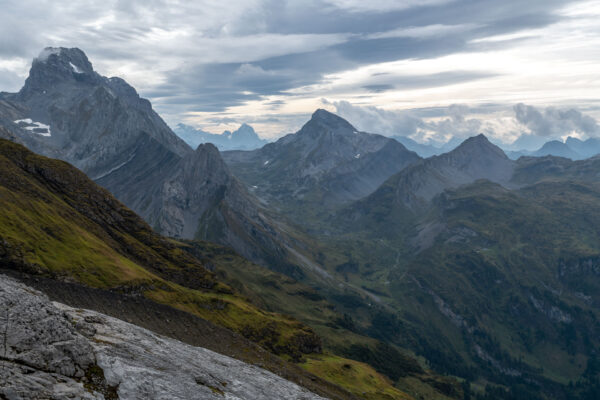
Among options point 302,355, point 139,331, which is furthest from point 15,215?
point 302,355

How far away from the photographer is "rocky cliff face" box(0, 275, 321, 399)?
106 feet

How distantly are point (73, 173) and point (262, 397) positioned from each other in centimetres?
12769

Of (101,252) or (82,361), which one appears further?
(101,252)

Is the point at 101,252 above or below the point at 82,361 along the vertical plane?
below

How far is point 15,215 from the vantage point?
3671 inches

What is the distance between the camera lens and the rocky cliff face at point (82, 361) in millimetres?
32312

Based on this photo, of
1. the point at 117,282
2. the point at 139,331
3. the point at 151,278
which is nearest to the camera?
the point at 139,331

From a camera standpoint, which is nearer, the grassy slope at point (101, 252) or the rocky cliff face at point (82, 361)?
the rocky cliff face at point (82, 361)

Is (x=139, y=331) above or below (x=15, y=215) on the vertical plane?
below

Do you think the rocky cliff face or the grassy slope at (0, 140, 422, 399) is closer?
the rocky cliff face

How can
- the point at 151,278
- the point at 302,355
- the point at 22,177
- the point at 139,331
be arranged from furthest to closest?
the point at 302,355 < the point at 22,177 < the point at 151,278 < the point at 139,331

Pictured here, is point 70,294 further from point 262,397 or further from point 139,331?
Result: point 262,397

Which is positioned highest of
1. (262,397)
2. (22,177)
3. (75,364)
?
(22,177)

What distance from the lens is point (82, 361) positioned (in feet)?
122
